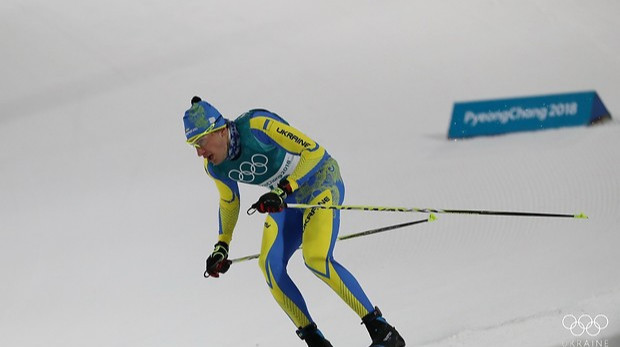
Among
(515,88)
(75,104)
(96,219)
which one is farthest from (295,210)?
(515,88)

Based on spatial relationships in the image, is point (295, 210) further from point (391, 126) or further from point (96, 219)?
point (391, 126)

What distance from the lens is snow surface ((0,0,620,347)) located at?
5.14m

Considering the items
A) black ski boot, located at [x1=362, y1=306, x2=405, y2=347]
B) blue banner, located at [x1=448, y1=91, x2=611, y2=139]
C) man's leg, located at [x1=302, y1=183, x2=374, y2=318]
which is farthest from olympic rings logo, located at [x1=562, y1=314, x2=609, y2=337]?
blue banner, located at [x1=448, y1=91, x2=611, y2=139]

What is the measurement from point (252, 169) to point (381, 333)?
0.88 metres

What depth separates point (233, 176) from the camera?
3.91m

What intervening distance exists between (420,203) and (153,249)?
1899 millimetres

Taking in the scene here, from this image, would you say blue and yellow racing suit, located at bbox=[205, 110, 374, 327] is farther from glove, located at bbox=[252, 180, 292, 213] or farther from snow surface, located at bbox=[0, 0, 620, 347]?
snow surface, located at bbox=[0, 0, 620, 347]

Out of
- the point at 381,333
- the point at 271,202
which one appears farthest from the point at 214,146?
the point at 381,333

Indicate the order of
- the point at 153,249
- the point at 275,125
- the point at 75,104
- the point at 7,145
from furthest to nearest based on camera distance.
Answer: the point at 75,104, the point at 7,145, the point at 153,249, the point at 275,125

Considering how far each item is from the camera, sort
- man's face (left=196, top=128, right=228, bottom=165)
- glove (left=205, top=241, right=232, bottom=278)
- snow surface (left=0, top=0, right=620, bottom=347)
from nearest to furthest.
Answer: man's face (left=196, top=128, right=228, bottom=165)
glove (left=205, top=241, right=232, bottom=278)
snow surface (left=0, top=0, right=620, bottom=347)

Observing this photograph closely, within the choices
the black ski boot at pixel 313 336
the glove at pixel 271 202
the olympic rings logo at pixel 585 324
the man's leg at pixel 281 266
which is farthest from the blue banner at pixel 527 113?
the glove at pixel 271 202

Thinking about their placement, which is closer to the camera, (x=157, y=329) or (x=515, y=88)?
(x=157, y=329)

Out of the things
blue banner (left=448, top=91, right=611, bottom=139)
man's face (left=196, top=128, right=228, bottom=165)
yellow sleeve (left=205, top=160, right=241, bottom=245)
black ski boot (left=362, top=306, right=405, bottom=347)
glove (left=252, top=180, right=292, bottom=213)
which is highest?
blue banner (left=448, top=91, right=611, bottom=139)

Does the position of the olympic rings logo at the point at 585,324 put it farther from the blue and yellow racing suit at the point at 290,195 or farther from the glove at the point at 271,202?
the glove at the point at 271,202
